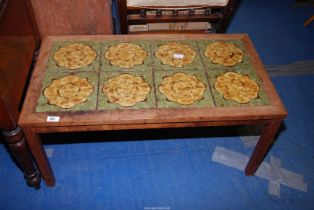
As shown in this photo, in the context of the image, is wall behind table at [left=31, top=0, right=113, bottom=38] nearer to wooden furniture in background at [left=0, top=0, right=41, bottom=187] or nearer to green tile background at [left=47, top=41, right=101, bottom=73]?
wooden furniture in background at [left=0, top=0, right=41, bottom=187]

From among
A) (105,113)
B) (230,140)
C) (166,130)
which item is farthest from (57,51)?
(230,140)

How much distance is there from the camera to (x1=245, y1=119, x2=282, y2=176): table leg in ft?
6.04

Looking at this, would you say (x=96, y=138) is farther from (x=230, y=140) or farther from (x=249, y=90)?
(x=249, y=90)

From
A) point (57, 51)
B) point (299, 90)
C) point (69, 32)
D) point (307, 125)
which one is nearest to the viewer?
point (57, 51)

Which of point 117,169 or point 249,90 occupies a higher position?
point 249,90

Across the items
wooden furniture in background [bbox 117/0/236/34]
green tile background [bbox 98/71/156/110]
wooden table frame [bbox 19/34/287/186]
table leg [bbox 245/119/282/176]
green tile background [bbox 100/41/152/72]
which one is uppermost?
wooden furniture in background [bbox 117/0/236/34]

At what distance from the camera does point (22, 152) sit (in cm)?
175

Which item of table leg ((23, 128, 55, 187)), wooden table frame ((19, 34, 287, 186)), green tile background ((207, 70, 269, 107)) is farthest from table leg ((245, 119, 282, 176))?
table leg ((23, 128, 55, 187))

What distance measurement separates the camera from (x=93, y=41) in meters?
2.18

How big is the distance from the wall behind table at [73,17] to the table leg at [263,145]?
4.65ft

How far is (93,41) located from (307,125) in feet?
6.41

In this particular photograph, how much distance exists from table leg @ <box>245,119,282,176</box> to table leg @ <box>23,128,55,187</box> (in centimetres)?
138

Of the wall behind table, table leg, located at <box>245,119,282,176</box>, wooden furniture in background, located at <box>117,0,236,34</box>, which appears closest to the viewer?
table leg, located at <box>245,119,282,176</box>

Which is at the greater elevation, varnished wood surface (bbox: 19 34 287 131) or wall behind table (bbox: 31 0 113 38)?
wall behind table (bbox: 31 0 113 38)
